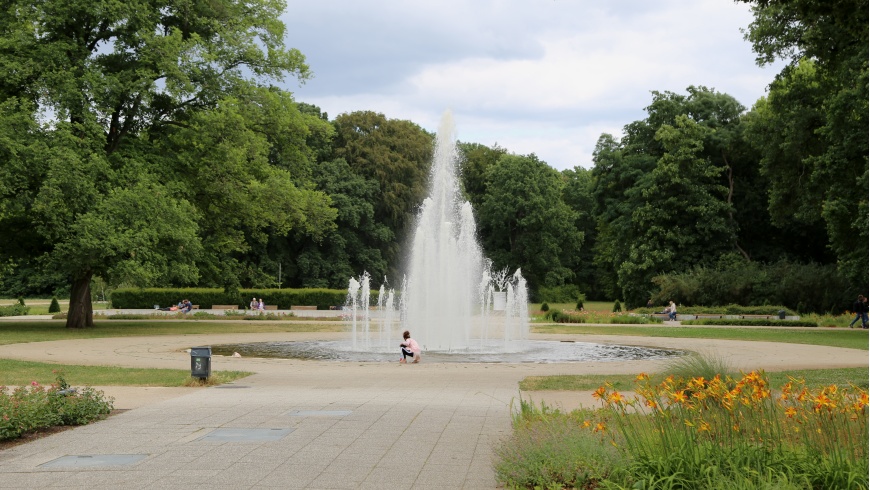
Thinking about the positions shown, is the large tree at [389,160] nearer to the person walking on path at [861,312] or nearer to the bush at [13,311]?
the bush at [13,311]

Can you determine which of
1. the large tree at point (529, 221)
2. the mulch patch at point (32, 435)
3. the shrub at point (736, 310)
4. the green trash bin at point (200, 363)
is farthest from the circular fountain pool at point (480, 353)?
the large tree at point (529, 221)

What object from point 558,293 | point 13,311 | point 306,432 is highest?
point 558,293

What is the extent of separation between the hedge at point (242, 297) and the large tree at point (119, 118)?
18978mm

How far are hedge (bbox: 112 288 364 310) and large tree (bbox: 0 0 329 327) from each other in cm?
1898

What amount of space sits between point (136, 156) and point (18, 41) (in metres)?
5.59

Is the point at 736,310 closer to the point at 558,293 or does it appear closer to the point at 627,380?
the point at 558,293

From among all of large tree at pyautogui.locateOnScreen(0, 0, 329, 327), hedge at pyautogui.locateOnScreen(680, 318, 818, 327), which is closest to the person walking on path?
hedge at pyautogui.locateOnScreen(680, 318, 818, 327)

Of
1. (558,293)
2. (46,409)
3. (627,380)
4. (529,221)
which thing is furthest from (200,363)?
(529,221)

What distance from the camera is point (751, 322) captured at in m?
40.2

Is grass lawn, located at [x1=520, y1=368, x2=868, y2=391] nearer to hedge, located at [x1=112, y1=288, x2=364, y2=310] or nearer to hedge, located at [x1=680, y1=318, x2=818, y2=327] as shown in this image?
hedge, located at [x1=680, y1=318, x2=818, y2=327]

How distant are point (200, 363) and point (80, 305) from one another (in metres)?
20.8

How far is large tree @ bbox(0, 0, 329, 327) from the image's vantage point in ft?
96.5

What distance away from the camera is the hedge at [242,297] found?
54844 millimetres

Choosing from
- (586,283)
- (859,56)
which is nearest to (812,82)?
(859,56)
